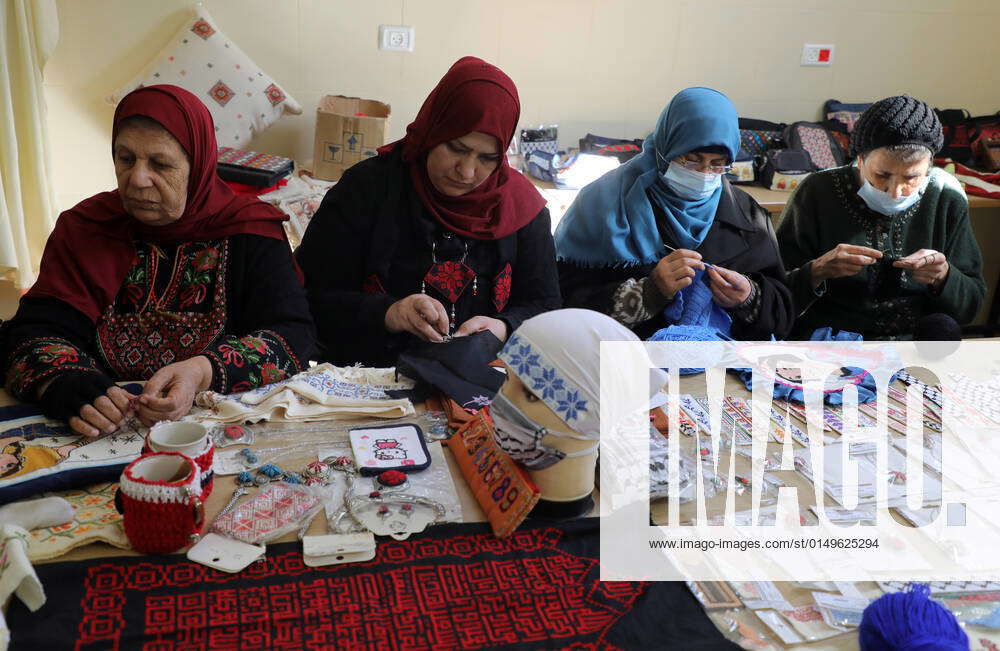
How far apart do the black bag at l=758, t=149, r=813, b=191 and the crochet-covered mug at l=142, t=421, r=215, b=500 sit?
352 cm

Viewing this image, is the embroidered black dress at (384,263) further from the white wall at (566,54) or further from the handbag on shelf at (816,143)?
the handbag on shelf at (816,143)

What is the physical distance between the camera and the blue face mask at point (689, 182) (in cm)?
236

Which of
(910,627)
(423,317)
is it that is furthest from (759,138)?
(910,627)

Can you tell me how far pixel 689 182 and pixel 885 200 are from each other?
725 mm

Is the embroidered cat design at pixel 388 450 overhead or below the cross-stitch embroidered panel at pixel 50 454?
below

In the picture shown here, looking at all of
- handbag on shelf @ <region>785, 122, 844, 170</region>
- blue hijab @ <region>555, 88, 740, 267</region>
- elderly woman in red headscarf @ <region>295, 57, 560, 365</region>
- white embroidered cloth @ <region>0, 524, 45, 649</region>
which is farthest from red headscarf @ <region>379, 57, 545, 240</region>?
handbag on shelf @ <region>785, 122, 844, 170</region>

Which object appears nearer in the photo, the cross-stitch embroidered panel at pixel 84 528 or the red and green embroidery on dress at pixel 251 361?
the cross-stitch embroidered panel at pixel 84 528

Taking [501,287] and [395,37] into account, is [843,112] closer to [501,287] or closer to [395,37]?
[395,37]

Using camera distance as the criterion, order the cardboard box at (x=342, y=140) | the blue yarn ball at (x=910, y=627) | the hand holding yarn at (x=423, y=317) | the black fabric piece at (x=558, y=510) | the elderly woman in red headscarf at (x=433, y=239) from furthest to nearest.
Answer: the cardboard box at (x=342, y=140)
the elderly woman in red headscarf at (x=433, y=239)
the hand holding yarn at (x=423, y=317)
the black fabric piece at (x=558, y=510)
the blue yarn ball at (x=910, y=627)

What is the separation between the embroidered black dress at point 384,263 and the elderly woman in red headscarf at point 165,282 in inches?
7.7

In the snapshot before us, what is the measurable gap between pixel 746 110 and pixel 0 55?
369 cm

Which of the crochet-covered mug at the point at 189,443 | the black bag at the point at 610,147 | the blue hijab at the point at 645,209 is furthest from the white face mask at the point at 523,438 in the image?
the black bag at the point at 610,147

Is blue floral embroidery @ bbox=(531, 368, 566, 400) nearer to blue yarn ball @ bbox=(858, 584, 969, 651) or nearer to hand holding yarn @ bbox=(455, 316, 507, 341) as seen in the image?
blue yarn ball @ bbox=(858, 584, 969, 651)

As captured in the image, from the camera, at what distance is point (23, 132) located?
3484mm
